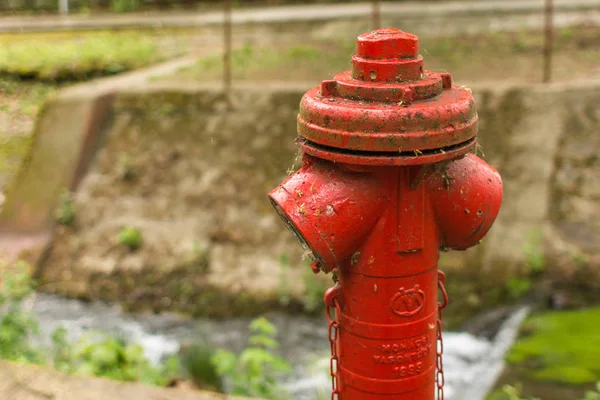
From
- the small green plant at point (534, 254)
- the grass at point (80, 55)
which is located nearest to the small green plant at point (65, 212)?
the grass at point (80, 55)

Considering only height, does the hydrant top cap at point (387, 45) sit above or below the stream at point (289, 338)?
above

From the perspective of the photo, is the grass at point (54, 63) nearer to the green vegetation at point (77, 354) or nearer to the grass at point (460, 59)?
the grass at point (460, 59)

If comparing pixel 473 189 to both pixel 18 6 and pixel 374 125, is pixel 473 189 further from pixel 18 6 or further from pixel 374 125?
pixel 18 6

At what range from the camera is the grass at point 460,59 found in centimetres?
667

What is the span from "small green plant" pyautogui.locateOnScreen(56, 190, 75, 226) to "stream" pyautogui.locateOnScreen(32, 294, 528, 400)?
71cm

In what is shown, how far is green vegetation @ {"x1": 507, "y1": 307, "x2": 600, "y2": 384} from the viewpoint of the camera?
3.99m

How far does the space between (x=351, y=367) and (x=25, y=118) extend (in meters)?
7.38

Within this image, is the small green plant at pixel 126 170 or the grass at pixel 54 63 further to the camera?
the grass at pixel 54 63

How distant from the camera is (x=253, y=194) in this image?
19.4 feet

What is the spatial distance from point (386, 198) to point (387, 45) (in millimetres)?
385

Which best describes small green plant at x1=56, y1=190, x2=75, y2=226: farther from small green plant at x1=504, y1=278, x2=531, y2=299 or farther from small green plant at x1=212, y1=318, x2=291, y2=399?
small green plant at x1=504, y1=278, x2=531, y2=299

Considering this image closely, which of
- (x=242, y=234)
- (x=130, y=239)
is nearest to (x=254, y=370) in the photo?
(x=242, y=234)

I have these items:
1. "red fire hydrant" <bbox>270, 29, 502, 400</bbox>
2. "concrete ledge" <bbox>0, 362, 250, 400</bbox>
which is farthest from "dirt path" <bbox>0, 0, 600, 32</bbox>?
"red fire hydrant" <bbox>270, 29, 502, 400</bbox>

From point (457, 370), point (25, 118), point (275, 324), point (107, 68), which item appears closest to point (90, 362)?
point (275, 324)
